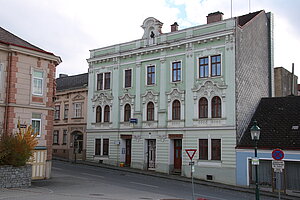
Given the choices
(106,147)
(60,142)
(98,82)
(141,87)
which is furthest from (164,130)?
(60,142)

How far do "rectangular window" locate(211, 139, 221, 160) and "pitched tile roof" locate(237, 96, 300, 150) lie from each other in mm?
1692

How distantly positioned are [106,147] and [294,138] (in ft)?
56.7

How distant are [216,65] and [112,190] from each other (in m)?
13.4

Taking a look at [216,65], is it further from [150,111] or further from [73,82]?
[73,82]

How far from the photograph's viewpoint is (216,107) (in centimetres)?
2833

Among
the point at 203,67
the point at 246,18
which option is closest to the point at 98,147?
the point at 203,67

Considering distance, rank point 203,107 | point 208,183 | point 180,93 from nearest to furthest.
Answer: point 208,183
point 203,107
point 180,93

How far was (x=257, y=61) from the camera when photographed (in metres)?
31.5

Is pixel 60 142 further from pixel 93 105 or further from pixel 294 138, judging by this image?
pixel 294 138

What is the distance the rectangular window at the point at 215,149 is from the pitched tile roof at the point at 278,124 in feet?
5.55

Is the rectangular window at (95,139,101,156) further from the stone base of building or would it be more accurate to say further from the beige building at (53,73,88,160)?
A: the stone base of building

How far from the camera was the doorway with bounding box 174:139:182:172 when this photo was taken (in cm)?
3031

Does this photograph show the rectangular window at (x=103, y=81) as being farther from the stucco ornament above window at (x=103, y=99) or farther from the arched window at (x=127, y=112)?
the arched window at (x=127, y=112)

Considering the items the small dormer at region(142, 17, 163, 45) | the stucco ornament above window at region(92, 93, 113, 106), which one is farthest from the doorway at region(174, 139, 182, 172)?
the small dormer at region(142, 17, 163, 45)
